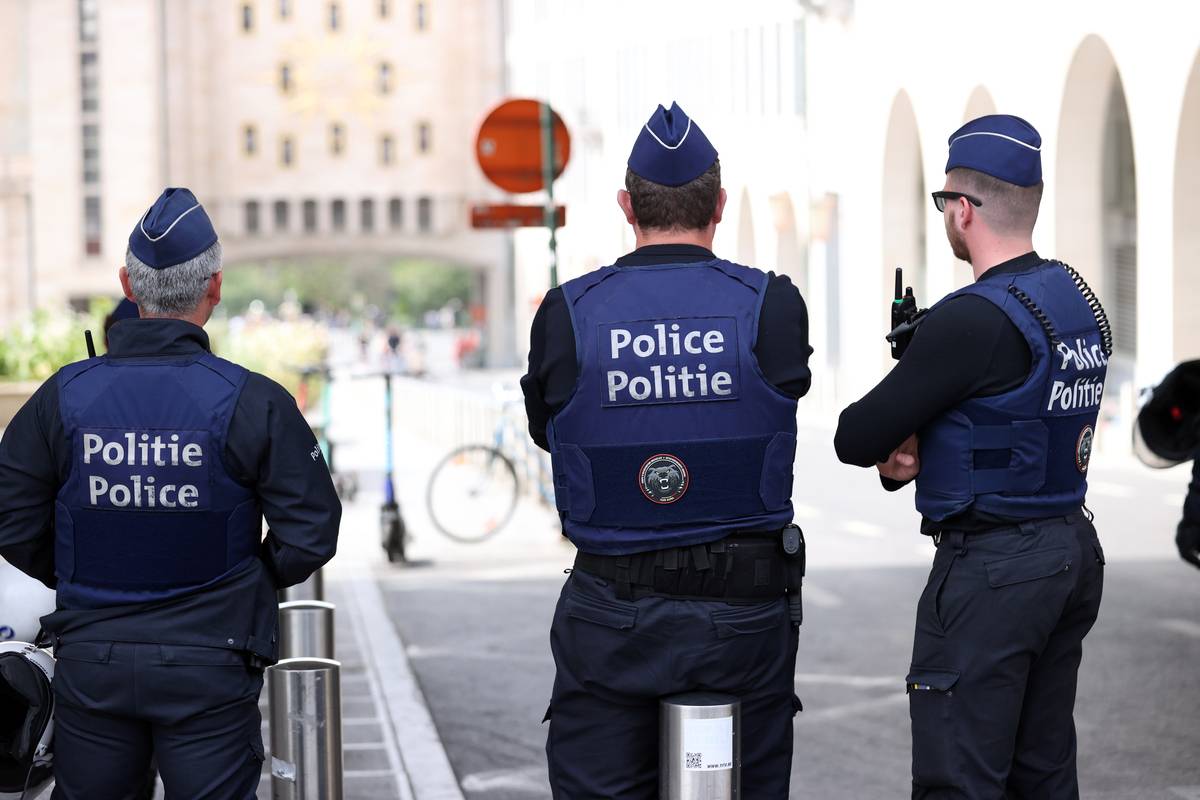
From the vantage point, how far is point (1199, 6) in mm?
22766

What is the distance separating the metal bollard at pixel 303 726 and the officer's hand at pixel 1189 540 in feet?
9.50

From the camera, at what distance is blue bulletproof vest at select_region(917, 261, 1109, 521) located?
4.09 meters

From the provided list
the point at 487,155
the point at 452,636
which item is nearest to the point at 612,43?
the point at 487,155

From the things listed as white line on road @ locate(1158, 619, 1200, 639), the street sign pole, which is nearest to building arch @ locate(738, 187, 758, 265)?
the street sign pole

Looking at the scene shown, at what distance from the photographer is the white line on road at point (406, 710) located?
6883 mm

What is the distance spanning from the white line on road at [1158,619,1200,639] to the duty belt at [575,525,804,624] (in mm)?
6339

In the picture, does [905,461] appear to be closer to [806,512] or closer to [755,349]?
[755,349]

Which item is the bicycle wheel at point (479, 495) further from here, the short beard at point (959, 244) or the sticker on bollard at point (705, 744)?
the sticker on bollard at point (705, 744)

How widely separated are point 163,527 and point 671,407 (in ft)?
3.70

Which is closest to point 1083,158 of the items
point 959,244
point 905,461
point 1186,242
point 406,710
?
point 1186,242

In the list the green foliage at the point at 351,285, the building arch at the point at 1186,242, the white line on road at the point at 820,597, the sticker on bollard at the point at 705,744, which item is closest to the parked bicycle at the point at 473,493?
the white line on road at the point at 820,597

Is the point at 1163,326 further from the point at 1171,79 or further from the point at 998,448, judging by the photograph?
the point at 998,448

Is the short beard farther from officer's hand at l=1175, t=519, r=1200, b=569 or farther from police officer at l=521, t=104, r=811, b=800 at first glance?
officer's hand at l=1175, t=519, r=1200, b=569

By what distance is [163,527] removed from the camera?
405cm
